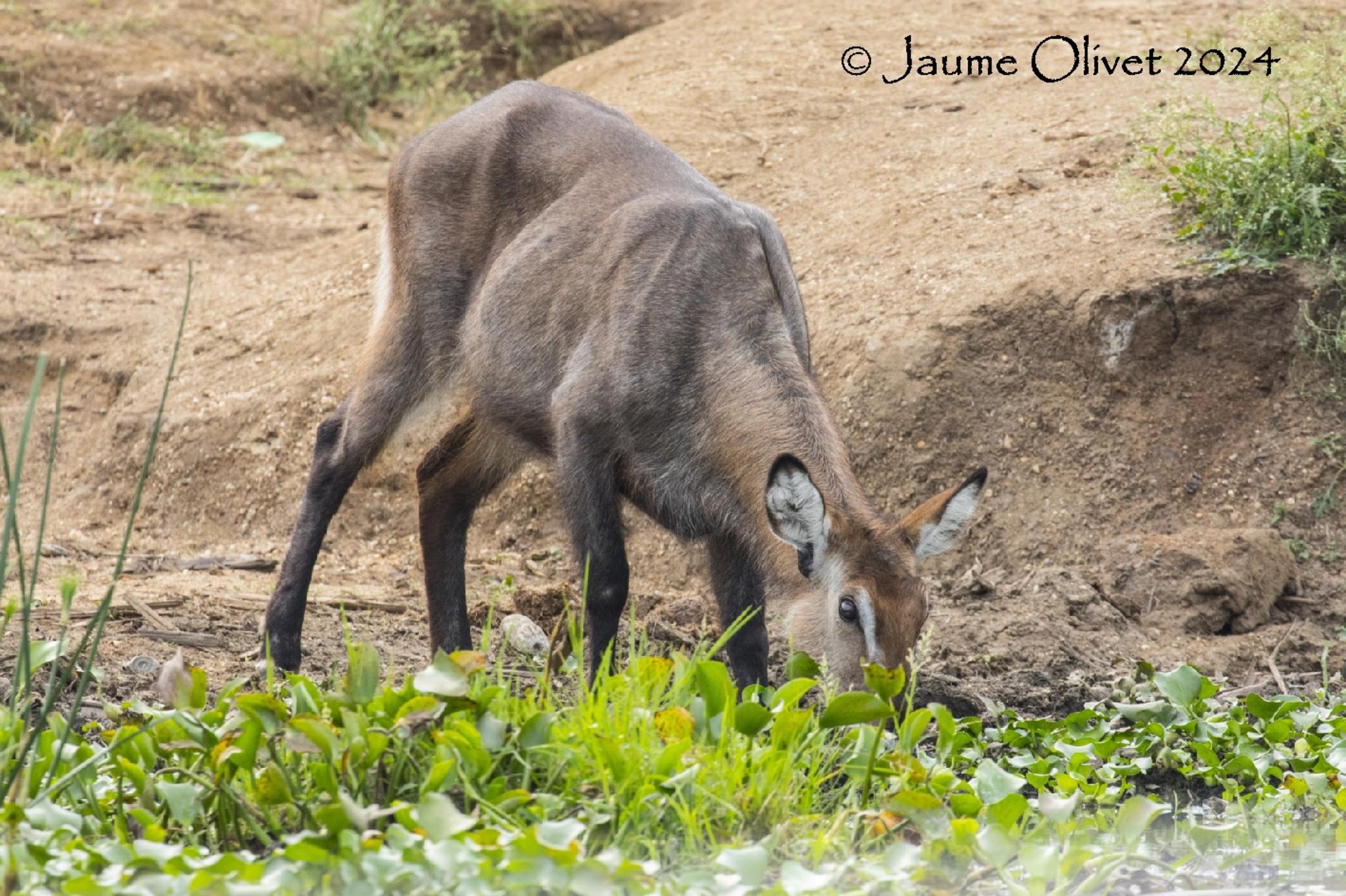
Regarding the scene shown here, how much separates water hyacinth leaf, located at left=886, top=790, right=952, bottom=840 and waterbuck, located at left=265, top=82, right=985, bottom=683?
3.02 feet

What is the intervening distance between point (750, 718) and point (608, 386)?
1.68m

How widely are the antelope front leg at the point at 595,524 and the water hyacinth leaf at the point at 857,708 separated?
144 centimetres

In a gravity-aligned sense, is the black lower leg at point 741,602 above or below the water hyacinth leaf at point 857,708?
below

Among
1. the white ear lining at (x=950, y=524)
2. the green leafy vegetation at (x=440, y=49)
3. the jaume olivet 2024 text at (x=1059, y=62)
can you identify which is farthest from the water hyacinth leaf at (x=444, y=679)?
the green leafy vegetation at (x=440, y=49)

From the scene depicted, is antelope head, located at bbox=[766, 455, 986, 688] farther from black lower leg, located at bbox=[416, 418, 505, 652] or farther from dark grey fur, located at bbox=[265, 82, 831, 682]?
black lower leg, located at bbox=[416, 418, 505, 652]

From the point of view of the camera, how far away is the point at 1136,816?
3416mm

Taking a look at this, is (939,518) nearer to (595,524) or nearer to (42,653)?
(595,524)

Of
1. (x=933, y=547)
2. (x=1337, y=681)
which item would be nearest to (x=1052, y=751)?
(x=933, y=547)

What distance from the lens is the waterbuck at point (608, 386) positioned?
4.51 metres

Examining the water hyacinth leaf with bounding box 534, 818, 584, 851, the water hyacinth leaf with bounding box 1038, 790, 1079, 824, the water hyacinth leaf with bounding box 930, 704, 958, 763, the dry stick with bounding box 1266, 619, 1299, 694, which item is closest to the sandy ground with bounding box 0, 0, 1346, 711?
the dry stick with bounding box 1266, 619, 1299, 694

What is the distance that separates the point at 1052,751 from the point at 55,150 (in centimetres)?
888

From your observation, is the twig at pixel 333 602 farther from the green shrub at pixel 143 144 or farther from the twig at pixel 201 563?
the green shrub at pixel 143 144

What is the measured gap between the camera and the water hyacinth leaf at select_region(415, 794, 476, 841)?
296 centimetres

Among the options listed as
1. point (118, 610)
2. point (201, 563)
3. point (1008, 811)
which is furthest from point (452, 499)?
point (1008, 811)
